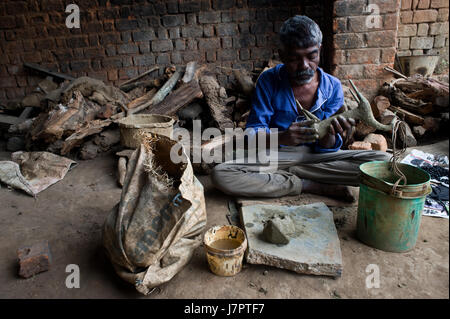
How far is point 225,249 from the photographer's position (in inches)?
76.3

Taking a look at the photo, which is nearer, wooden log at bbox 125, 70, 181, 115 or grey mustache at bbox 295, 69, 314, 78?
grey mustache at bbox 295, 69, 314, 78

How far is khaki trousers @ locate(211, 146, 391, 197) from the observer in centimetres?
262

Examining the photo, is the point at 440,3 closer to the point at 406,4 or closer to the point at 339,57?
the point at 406,4

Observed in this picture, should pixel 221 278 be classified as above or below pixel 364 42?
below

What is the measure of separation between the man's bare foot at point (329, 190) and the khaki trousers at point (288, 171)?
62mm

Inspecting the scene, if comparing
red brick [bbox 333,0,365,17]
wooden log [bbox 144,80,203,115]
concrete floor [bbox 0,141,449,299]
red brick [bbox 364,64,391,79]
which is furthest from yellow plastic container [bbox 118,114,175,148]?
red brick [bbox 364,64,391,79]

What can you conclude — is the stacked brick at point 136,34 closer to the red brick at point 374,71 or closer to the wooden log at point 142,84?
the wooden log at point 142,84

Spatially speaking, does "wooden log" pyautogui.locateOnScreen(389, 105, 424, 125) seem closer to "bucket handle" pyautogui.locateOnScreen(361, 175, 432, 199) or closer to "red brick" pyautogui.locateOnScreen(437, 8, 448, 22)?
"red brick" pyautogui.locateOnScreen(437, 8, 448, 22)

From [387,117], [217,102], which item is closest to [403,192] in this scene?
[387,117]

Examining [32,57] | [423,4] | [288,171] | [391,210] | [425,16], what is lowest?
[288,171]

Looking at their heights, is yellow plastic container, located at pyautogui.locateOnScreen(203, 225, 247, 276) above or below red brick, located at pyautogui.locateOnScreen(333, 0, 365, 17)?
below

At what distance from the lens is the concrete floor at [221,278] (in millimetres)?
1715

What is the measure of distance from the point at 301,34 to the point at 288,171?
45.8 inches

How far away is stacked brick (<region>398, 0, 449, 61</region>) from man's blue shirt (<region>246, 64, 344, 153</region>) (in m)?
2.66
